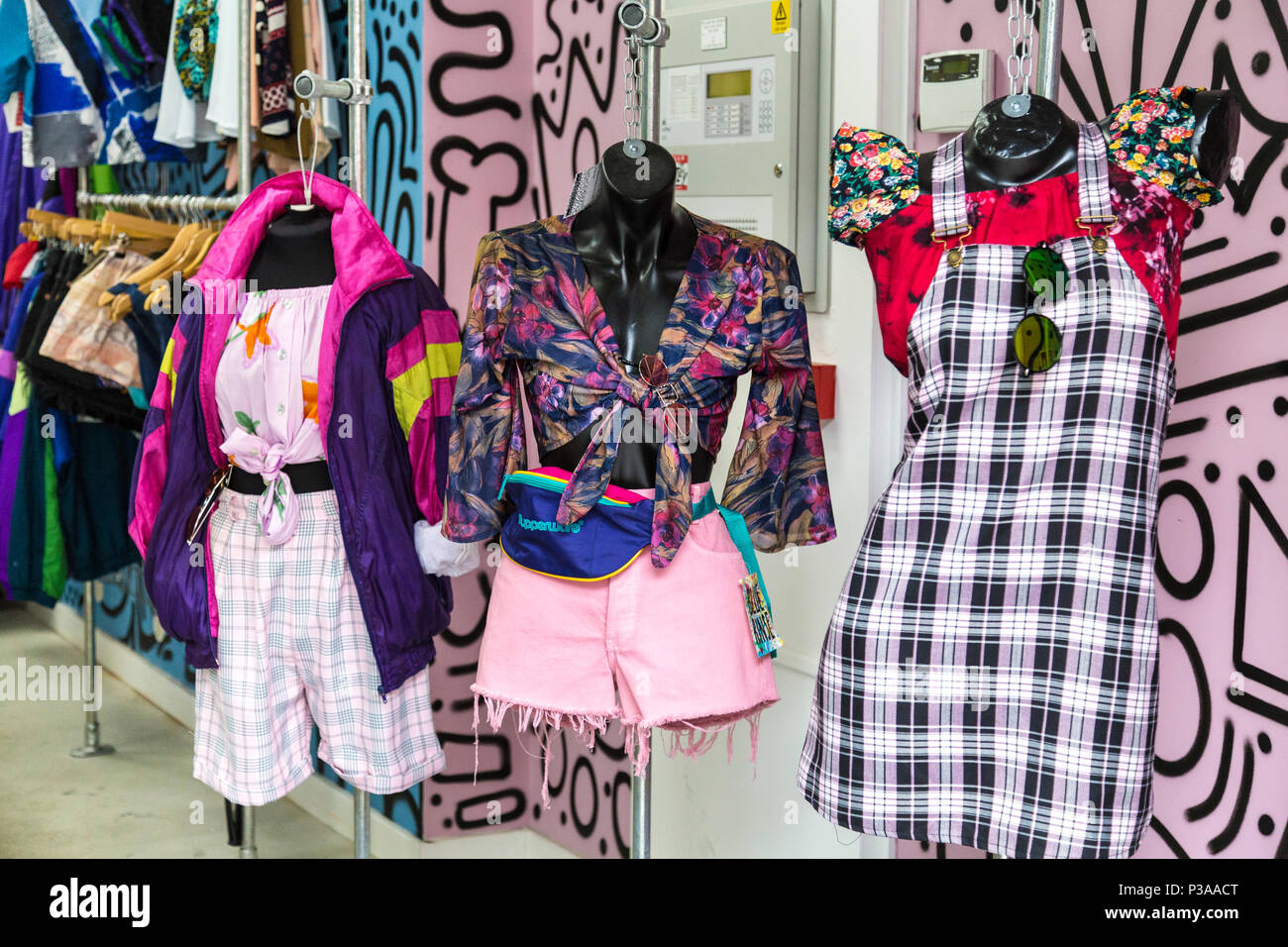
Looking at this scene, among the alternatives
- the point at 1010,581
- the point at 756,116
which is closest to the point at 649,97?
the point at 756,116

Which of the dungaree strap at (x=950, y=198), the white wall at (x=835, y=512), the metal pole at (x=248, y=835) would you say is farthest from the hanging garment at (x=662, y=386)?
the metal pole at (x=248, y=835)

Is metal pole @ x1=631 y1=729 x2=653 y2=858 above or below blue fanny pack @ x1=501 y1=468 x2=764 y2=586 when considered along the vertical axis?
below

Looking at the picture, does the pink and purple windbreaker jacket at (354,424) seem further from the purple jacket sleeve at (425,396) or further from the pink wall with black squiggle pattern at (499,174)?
the pink wall with black squiggle pattern at (499,174)

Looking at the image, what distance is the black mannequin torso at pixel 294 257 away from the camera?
238cm

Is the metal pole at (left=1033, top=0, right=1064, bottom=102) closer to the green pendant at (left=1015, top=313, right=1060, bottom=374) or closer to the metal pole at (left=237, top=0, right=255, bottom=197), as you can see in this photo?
the green pendant at (left=1015, top=313, right=1060, bottom=374)

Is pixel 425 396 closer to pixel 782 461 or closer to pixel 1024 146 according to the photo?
pixel 782 461

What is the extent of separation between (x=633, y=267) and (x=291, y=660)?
931 millimetres

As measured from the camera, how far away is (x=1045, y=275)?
5.70 feet

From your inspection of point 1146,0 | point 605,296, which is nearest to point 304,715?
point 605,296

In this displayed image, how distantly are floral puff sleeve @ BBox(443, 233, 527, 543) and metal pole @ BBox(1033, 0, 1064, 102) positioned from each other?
2.56 feet

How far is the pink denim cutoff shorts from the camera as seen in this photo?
6.56 ft

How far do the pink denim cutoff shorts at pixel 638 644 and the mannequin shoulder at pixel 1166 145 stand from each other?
74cm

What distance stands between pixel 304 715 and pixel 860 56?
1506 millimetres

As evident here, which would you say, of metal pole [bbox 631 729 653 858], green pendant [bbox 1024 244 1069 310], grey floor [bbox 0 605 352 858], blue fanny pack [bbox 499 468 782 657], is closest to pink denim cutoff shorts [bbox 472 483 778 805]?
blue fanny pack [bbox 499 468 782 657]
